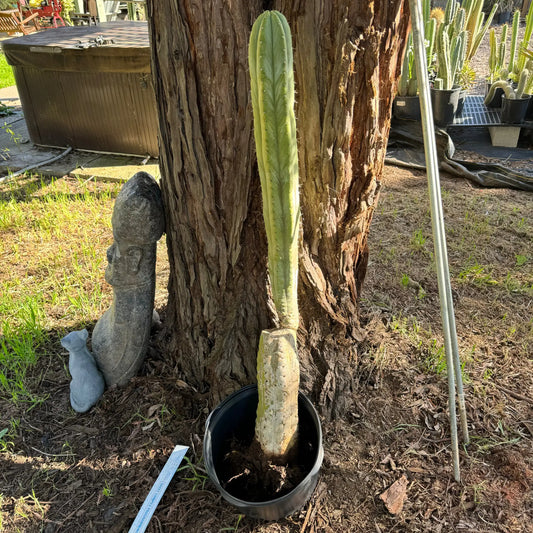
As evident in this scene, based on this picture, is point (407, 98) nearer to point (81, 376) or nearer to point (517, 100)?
point (517, 100)

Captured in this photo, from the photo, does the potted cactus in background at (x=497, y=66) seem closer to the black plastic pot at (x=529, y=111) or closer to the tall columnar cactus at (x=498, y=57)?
the tall columnar cactus at (x=498, y=57)

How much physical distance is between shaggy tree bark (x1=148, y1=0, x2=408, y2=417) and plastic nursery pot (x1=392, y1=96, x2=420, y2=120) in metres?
3.10

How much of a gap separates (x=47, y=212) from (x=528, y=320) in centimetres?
323

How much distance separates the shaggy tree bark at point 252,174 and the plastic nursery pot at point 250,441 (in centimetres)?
21

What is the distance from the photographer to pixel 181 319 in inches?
74.7

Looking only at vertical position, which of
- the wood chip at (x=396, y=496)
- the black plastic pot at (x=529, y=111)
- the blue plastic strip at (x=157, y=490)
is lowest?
the wood chip at (x=396, y=496)

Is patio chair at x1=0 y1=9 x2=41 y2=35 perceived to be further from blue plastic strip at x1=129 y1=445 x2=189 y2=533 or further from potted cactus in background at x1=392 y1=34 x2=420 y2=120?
blue plastic strip at x1=129 y1=445 x2=189 y2=533

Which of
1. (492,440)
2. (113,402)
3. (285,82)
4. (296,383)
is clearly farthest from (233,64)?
(492,440)

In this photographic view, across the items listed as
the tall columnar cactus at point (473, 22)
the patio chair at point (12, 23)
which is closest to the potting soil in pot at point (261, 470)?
the tall columnar cactus at point (473, 22)

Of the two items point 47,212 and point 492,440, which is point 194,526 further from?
point 47,212

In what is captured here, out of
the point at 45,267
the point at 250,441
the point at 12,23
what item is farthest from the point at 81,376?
the point at 12,23

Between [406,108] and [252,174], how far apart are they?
11.5 feet

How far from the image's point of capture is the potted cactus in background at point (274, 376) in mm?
1078

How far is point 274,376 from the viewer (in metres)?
1.35
